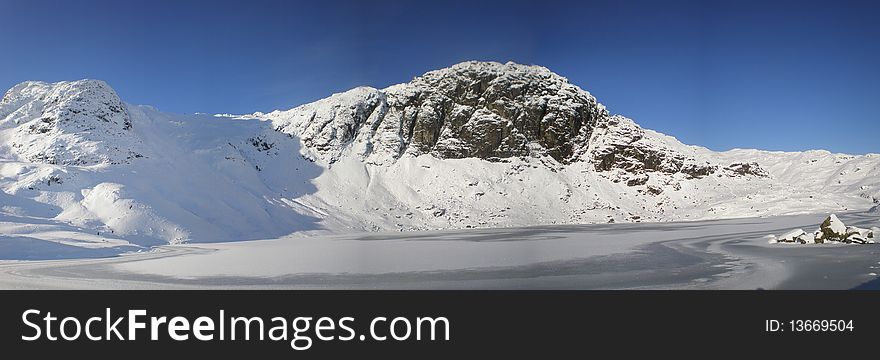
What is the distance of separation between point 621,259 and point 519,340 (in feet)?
52.3

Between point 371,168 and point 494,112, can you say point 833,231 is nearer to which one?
point 371,168

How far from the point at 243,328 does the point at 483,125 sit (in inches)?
4156

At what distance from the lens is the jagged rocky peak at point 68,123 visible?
66125 millimetres

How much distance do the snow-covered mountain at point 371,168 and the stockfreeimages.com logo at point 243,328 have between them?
31553mm

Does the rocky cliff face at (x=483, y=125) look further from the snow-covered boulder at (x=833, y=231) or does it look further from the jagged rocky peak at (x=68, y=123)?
the snow-covered boulder at (x=833, y=231)

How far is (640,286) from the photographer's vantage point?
1655 centimetres

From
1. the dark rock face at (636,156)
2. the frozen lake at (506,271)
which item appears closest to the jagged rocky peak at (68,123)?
the frozen lake at (506,271)

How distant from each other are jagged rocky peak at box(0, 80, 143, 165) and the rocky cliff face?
3705 cm

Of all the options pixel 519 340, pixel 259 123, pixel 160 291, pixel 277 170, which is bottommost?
pixel 519 340

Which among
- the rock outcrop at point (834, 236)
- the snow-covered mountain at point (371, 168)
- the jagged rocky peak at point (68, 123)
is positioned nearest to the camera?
the rock outcrop at point (834, 236)

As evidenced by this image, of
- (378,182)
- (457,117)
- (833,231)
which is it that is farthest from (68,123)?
(833,231)

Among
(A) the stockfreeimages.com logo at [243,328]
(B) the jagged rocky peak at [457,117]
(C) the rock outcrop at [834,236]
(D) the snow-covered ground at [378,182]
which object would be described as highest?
(B) the jagged rocky peak at [457,117]

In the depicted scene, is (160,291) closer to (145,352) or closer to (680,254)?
(145,352)

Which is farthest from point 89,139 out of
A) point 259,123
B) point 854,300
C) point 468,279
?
point 854,300
